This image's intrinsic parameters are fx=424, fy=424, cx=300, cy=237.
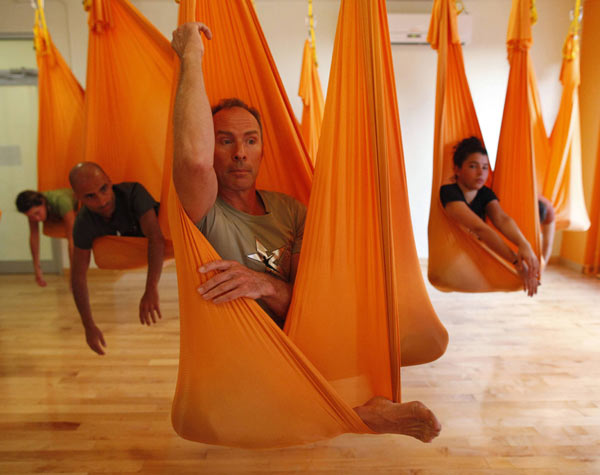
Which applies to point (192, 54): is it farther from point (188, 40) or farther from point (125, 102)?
point (125, 102)

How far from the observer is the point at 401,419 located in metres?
0.89

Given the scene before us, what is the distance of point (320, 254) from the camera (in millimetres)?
919

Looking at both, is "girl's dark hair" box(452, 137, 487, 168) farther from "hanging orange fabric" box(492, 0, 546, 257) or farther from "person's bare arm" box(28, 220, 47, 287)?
"person's bare arm" box(28, 220, 47, 287)

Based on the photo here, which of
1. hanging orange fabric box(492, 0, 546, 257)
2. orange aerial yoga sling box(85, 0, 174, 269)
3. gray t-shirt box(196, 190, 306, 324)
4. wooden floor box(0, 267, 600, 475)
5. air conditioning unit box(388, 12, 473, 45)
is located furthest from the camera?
air conditioning unit box(388, 12, 473, 45)

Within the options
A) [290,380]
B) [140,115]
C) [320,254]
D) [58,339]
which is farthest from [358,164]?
[58,339]

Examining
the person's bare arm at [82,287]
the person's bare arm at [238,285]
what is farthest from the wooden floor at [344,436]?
the person's bare arm at [238,285]

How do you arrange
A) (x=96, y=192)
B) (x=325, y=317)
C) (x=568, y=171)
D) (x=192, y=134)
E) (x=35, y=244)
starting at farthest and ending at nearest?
1. (x=568, y=171)
2. (x=35, y=244)
3. (x=96, y=192)
4. (x=325, y=317)
5. (x=192, y=134)

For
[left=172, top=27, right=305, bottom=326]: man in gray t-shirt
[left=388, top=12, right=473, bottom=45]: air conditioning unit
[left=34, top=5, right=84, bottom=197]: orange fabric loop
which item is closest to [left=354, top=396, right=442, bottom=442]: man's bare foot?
[left=172, top=27, right=305, bottom=326]: man in gray t-shirt

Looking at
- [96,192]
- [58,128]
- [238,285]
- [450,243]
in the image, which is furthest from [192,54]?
[58,128]

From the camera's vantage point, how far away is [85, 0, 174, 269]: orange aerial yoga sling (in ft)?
5.14

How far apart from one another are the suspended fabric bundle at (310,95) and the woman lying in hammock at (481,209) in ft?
3.61

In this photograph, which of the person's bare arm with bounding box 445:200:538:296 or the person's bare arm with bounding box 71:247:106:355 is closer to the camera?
the person's bare arm with bounding box 71:247:106:355

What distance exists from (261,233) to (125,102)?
1.02m

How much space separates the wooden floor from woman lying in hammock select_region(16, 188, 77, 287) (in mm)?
523
